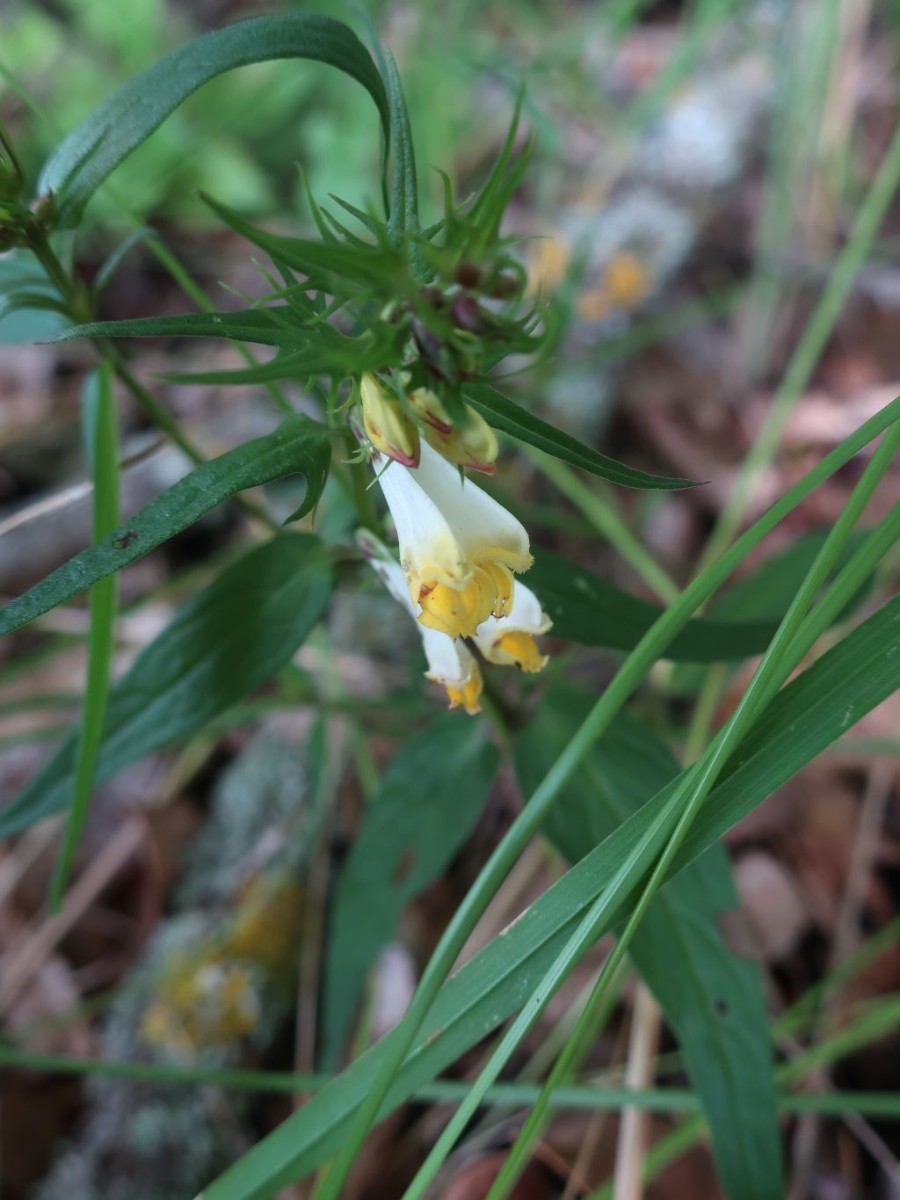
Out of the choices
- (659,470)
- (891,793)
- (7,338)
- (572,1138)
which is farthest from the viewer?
(659,470)

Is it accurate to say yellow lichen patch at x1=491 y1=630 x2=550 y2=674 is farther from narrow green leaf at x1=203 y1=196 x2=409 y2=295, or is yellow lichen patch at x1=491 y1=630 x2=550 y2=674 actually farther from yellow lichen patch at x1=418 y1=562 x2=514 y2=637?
narrow green leaf at x1=203 y1=196 x2=409 y2=295

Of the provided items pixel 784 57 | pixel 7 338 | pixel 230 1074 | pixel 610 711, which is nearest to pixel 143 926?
pixel 230 1074

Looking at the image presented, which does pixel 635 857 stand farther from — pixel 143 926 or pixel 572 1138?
pixel 143 926

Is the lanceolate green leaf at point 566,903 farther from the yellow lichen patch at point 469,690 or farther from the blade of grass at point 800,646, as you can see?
the yellow lichen patch at point 469,690

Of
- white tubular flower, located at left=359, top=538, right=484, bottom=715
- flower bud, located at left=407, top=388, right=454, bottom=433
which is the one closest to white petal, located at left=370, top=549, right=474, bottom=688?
white tubular flower, located at left=359, top=538, right=484, bottom=715

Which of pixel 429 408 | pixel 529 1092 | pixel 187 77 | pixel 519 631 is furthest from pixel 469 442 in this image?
pixel 529 1092

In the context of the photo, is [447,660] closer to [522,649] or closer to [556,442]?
[522,649]
